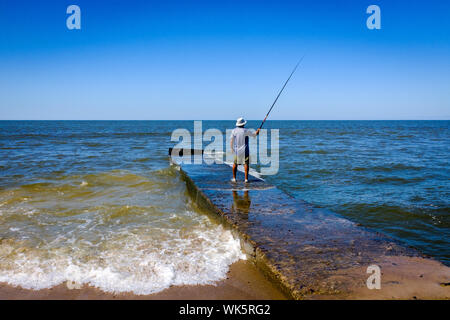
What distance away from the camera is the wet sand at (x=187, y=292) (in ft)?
10.4

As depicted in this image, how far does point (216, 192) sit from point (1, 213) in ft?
16.0

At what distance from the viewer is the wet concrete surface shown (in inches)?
118

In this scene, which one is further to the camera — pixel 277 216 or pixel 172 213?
pixel 172 213

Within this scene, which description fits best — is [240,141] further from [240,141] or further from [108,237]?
[108,237]

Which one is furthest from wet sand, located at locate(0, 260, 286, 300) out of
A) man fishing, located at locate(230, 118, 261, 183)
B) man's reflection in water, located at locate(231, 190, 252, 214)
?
man fishing, located at locate(230, 118, 261, 183)

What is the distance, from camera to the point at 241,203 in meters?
5.86

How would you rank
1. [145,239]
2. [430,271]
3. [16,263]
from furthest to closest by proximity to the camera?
[145,239] → [16,263] → [430,271]

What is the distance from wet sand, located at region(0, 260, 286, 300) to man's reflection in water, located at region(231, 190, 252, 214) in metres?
1.92

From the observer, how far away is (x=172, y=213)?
6539mm

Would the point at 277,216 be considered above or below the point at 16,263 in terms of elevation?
above

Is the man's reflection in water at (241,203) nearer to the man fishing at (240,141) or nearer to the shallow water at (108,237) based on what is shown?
the shallow water at (108,237)

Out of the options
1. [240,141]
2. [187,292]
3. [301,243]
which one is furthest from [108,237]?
[240,141]

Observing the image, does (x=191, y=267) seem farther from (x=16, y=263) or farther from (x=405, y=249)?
(x=405, y=249)
